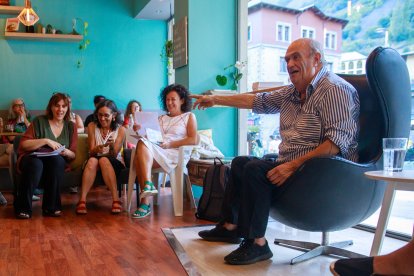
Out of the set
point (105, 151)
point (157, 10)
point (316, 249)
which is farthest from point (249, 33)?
point (316, 249)

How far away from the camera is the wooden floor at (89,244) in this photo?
7.79ft

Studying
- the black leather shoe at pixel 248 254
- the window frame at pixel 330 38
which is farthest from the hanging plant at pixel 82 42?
the black leather shoe at pixel 248 254

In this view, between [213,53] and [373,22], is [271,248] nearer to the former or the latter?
[373,22]

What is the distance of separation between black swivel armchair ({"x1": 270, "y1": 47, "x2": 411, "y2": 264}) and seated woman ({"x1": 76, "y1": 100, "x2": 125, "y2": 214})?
2.01m

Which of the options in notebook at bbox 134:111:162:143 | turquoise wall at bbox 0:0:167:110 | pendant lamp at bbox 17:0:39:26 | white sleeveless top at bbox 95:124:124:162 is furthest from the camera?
turquoise wall at bbox 0:0:167:110

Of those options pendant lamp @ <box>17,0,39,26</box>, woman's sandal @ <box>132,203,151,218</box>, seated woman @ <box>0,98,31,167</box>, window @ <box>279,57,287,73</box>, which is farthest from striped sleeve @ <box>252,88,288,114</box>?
seated woman @ <box>0,98,31,167</box>

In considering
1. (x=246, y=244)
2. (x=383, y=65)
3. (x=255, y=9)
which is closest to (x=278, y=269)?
(x=246, y=244)

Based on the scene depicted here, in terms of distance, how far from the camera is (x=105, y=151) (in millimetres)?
4133

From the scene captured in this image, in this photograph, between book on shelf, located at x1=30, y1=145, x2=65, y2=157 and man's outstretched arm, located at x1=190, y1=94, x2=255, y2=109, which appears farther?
book on shelf, located at x1=30, y1=145, x2=65, y2=157

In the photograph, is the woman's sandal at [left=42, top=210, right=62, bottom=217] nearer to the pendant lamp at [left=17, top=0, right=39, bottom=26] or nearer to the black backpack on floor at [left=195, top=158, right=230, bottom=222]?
the black backpack on floor at [left=195, top=158, right=230, bottom=222]

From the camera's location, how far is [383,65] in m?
2.21

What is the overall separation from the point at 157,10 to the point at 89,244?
4.37m

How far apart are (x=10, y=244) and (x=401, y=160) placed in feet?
7.63

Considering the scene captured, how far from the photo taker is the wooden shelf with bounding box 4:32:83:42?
6.13 metres
